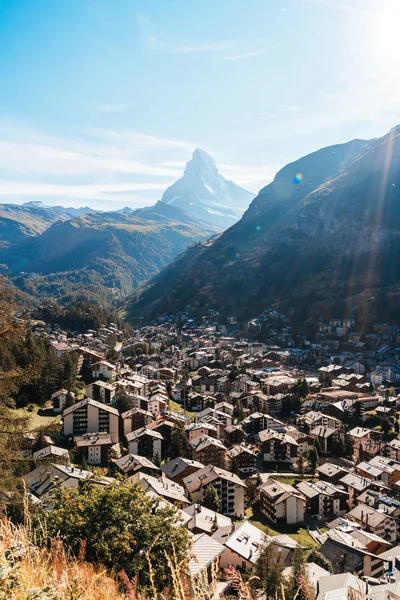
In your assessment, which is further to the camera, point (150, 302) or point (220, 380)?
point (150, 302)

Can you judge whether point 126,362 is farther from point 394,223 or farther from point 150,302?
point 394,223

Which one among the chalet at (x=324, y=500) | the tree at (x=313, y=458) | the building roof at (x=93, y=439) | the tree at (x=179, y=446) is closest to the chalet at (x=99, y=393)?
the building roof at (x=93, y=439)

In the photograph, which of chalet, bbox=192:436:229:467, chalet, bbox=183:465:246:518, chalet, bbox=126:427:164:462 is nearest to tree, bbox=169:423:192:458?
chalet, bbox=192:436:229:467

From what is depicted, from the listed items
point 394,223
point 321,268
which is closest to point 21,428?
point 321,268

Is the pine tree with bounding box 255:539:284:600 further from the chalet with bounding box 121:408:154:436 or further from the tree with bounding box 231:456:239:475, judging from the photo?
the chalet with bounding box 121:408:154:436

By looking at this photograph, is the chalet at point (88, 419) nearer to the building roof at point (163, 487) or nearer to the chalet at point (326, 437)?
the building roof at point (163, 487)

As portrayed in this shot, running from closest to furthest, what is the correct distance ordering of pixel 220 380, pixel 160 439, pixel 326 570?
pixel 326 570, pixel 160 439, pixel 220 380
